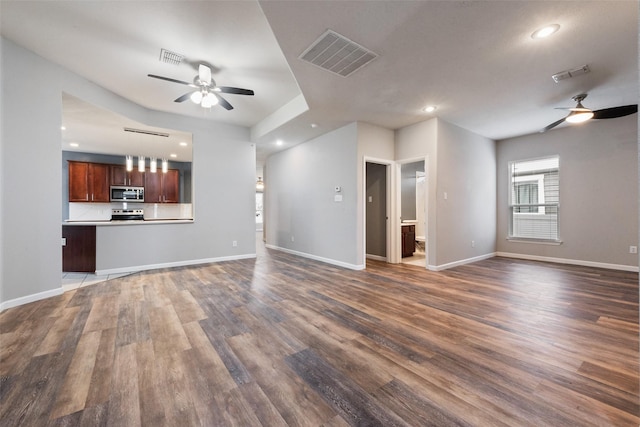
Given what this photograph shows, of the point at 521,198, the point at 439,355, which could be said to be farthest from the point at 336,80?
the point at 521,198

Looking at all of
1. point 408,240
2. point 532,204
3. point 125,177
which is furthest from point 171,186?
point 532,204

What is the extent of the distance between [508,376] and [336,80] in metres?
3.33

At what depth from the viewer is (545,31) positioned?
2.36 meters

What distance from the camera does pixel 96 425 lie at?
1296 mm

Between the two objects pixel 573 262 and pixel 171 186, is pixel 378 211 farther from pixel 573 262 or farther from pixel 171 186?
pixel 171 186

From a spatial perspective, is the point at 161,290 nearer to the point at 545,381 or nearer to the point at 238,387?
the point at 238,387

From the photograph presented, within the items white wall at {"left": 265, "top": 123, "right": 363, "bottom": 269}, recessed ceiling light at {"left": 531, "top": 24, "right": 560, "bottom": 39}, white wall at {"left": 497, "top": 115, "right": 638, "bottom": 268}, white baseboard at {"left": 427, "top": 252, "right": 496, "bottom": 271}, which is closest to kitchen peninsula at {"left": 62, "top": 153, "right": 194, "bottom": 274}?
white wall at {"left": 265, "top": 123, "right": 363, "bottom": 269}

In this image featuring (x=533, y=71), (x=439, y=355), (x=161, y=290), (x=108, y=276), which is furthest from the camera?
(x=108, y=276)

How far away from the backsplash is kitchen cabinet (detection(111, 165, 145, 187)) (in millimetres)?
677

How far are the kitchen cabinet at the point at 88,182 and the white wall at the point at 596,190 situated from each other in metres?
10.8

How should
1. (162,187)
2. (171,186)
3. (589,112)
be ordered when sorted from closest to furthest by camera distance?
1. (589,112)
2. (162,187)
3. (171,186)

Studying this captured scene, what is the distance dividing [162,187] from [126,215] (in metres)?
1.24

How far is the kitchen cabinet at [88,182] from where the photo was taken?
6.81m

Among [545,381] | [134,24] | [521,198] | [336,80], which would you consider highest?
[134,24]
